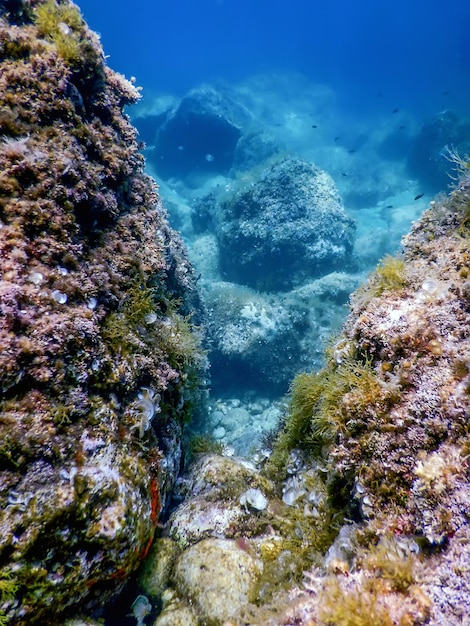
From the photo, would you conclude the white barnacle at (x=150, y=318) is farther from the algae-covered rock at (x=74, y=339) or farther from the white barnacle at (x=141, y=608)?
the white barnacle at (x=141, y=608)

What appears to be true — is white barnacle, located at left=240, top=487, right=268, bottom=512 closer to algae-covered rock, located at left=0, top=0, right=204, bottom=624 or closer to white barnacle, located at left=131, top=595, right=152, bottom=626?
algae-covered rock, located at left=0, top=0, right=204, bottom=624

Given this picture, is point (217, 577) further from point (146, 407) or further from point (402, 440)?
point (402, 440)

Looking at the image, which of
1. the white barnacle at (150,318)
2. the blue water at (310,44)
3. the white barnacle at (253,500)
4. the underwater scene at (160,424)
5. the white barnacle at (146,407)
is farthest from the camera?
the blue water at (310,44)

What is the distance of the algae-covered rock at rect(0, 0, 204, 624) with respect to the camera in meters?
2.09

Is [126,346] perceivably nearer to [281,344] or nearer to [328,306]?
[281,344]

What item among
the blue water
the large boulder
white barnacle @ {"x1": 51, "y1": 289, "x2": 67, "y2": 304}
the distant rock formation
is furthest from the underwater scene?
the blue water

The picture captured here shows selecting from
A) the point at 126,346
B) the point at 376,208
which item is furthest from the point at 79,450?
the point at 376,208

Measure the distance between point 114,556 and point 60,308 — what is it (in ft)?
6.06

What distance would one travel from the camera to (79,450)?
93.0 inches

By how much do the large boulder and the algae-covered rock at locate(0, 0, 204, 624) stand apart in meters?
8.16

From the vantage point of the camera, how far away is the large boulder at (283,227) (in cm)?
1216

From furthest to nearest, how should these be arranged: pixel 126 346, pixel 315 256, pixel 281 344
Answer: pixel 315 256 < pixel 281 344 < pixel 126 346

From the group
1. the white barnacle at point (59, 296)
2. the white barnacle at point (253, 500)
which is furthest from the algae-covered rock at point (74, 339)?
the white barnacle at point (253, 500)

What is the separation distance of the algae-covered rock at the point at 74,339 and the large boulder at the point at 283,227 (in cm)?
816
